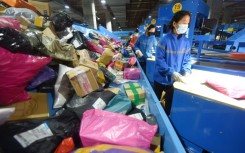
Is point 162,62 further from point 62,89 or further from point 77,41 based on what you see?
point 77,41

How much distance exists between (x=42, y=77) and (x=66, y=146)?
2.23 ft

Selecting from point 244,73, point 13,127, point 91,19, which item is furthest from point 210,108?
point 91,19

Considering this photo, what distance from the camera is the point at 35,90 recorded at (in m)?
1.37

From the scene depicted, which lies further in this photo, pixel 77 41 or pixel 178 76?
pixel 77 41

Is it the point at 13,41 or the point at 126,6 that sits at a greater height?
the point at 126,6

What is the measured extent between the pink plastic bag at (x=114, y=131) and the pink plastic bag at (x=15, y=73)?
590mm

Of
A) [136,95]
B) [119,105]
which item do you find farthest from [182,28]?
[119,105]

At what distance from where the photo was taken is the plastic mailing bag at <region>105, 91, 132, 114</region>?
1391 millimetres

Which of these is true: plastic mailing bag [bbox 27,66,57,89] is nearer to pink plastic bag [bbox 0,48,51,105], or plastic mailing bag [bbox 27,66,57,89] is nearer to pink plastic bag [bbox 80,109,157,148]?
pink plastic bag [bbox 0,48,51,105]

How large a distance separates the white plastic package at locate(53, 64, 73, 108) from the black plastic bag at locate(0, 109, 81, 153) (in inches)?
10.2

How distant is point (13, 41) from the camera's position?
125cm

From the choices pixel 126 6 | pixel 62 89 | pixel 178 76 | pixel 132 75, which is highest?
pixel 126 6

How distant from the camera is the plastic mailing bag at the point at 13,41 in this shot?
120 centimetres

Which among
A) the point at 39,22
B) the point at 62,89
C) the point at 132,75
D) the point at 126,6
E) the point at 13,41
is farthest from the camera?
the point at 126,6
